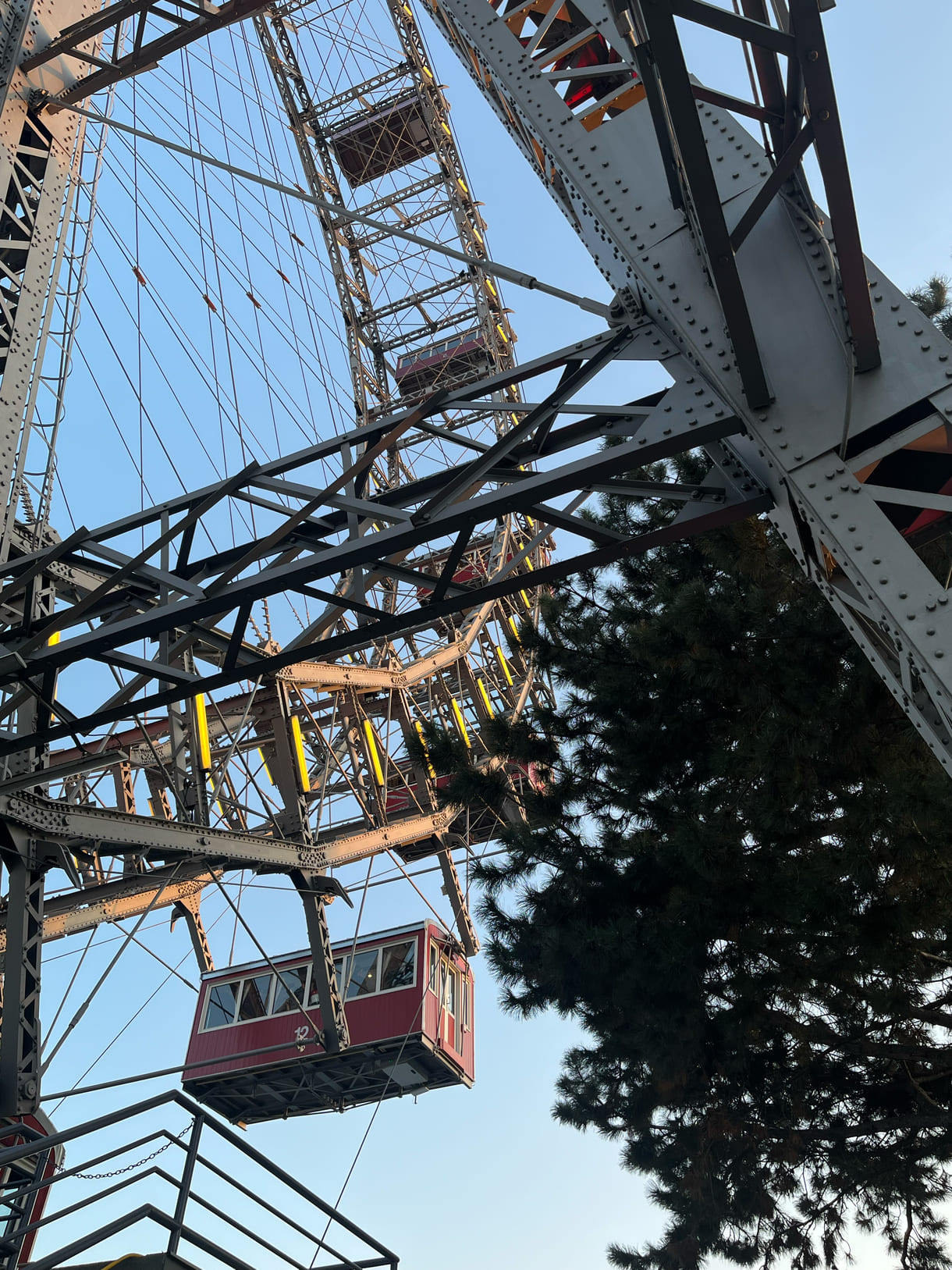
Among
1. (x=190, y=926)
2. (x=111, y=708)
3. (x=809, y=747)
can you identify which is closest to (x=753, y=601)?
(x=809, y=747)

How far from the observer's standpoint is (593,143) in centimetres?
557

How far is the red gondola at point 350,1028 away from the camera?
56.0 feet

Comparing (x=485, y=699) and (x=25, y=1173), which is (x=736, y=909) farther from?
(x=485, y=699)

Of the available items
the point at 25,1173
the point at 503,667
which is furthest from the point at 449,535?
the point at 503,667

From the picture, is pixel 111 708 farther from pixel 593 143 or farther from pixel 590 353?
pixel 593 143

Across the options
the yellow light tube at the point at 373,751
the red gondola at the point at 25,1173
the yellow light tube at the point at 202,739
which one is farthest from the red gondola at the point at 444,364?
the red gondola at the point at 25,1173

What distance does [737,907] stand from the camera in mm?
7375

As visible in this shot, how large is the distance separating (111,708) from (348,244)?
21.4 m

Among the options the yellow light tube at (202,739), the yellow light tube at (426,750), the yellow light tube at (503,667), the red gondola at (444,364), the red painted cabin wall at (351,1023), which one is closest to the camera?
the yellow light tube at (426,750)

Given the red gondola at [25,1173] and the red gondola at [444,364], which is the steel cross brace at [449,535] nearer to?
the red gondola at [25,1173]

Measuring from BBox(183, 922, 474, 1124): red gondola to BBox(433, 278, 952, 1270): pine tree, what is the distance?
8453 millimetres

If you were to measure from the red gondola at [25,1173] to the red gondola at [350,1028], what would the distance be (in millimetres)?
8139

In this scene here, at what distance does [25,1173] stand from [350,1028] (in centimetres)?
937

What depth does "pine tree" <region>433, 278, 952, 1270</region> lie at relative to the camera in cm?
679
